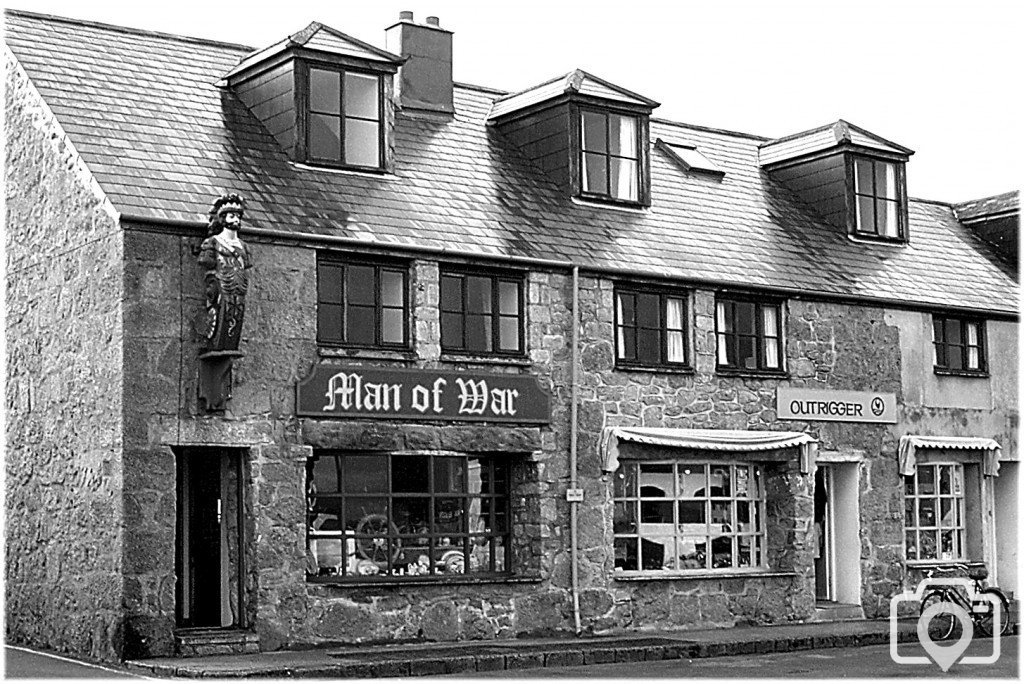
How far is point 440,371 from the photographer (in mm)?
19562

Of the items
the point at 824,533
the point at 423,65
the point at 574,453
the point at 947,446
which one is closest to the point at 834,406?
the point at 824,533

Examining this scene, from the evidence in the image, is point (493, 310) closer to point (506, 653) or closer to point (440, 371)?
point (440, 371)

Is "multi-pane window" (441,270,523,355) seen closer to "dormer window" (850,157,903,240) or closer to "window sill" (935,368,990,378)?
"dormer window" (850,157,903,240)

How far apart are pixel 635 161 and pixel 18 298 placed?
870 cm

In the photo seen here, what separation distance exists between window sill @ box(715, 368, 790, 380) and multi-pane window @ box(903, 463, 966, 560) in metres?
2.92

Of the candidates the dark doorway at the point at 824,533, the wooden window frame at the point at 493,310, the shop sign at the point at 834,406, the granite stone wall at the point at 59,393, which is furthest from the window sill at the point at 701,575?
the granite stone wall at the point at 59,393

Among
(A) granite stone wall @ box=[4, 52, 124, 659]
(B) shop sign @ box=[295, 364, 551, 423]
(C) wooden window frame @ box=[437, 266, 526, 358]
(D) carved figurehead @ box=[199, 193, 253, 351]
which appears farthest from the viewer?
(C) wooden window frame @ box=[437, 266, 526, 358]

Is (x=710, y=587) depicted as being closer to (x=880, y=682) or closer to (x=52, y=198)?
(x=880, y=682)

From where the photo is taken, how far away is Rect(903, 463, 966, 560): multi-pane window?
79.6 ft

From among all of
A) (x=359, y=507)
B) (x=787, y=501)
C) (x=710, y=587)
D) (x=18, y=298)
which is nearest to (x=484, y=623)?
(x=359, y=507)

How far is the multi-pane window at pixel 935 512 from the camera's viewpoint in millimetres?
24250

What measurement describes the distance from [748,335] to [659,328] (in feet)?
5.16

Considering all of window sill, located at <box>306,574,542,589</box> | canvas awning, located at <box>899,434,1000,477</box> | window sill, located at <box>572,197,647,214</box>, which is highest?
window sill, located at <box>572,197,647,214</box>

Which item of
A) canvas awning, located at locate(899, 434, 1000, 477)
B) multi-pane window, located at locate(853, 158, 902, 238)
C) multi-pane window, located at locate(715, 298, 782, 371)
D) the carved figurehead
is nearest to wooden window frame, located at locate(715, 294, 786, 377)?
multi-pane window, located at locate(715, 298, 782, 371)
